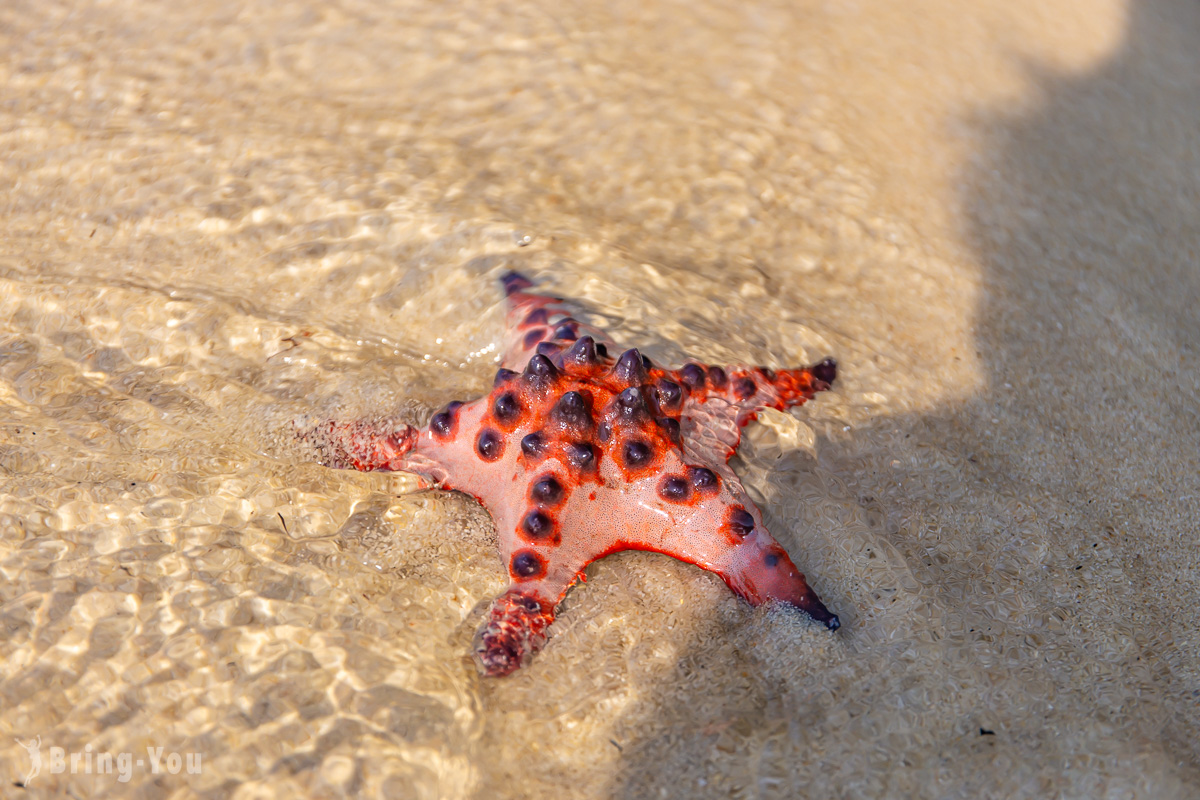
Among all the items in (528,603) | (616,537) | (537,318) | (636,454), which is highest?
(636,454)

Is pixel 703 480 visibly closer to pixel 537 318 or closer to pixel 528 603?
pixel 528 603

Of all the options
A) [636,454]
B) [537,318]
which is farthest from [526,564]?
[537,318]

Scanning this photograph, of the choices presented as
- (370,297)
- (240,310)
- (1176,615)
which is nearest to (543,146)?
(370,297)

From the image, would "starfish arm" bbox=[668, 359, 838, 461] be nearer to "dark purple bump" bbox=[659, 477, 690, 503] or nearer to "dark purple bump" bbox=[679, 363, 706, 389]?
"dark purple bump" bbox=[679, 363, 706, 389]

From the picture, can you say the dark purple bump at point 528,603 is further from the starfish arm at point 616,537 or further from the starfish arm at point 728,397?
the starfish arm at point 728,397

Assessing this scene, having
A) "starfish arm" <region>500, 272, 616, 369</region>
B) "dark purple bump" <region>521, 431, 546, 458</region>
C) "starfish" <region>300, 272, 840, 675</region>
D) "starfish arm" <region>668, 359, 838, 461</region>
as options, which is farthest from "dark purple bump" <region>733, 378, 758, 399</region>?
"dark purple bump" <region>521, 431, 546, 458</region>

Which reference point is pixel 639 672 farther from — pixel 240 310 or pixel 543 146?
pixel 543 146
